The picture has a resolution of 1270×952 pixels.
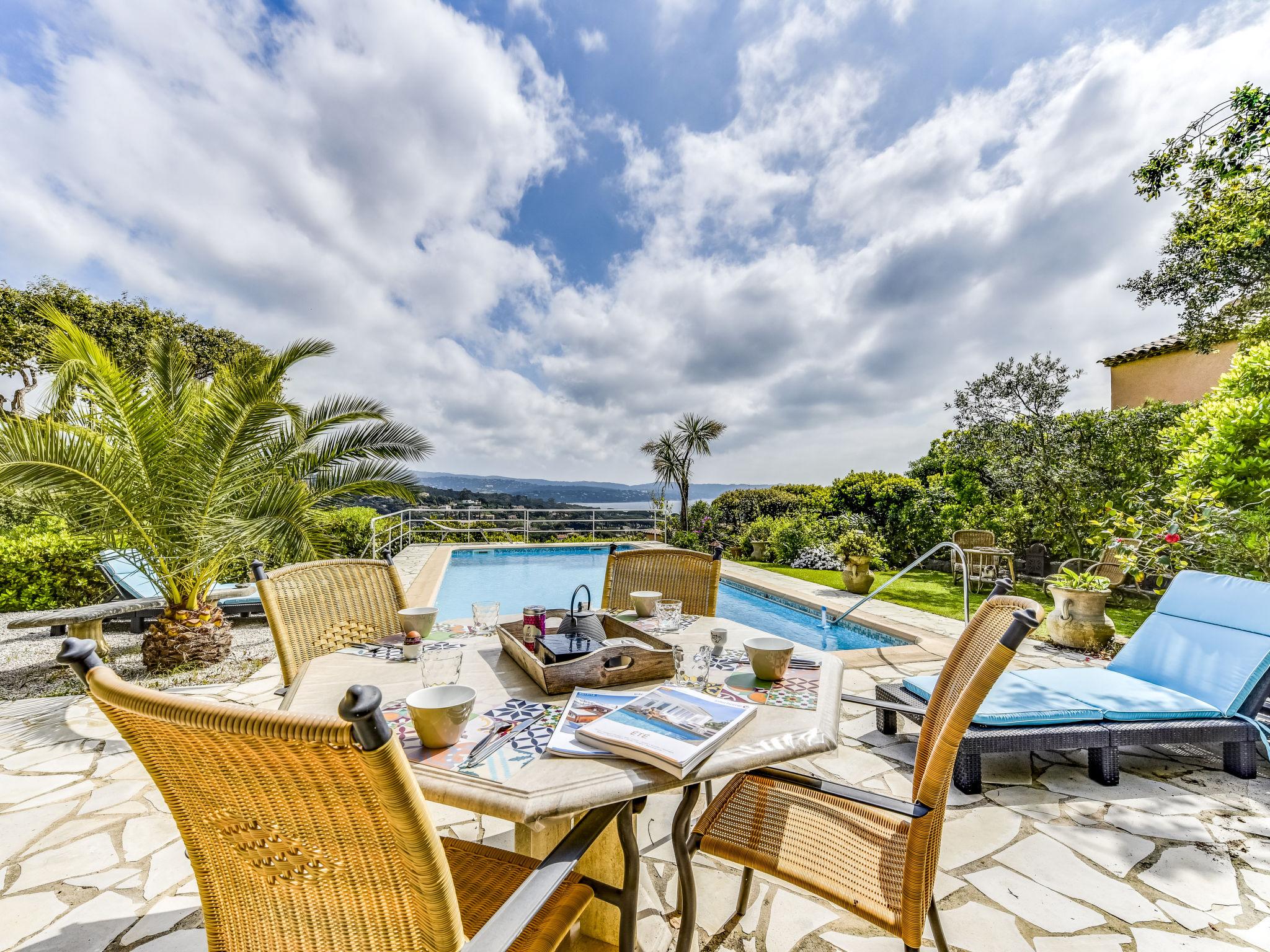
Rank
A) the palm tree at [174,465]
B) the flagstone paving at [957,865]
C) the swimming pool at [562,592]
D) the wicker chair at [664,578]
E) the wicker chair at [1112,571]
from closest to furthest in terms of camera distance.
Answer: the flagstone paving at [957,865] < the wicker chair at [664,578] < the palm tree at [174,465] < the swimming pool at [562,592] < the wicker chair at [1112,571]

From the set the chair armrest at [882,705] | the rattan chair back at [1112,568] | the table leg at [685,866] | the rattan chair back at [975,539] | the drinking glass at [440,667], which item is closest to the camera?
the table leg at [685,866]

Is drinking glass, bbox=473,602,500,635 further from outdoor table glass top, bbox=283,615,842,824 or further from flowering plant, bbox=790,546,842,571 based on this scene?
flowering plant, bbox=790,546,842,571

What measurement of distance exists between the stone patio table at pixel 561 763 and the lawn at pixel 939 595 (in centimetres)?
510

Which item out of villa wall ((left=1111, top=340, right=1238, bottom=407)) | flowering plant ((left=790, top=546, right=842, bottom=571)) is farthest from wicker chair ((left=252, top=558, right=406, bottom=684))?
villa wall ((left=1111, top=340, right=1238, bottom=407))

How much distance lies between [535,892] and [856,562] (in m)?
6.97

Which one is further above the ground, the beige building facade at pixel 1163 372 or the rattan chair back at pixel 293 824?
the beige building facade at pixel 1163 372

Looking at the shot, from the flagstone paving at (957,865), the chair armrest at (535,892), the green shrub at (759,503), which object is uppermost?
the green shrub at (759,503)

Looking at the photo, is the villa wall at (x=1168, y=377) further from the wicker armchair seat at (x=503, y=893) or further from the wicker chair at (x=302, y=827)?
the wicker chair at (x=302, y=827)

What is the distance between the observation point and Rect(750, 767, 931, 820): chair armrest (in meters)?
1.08

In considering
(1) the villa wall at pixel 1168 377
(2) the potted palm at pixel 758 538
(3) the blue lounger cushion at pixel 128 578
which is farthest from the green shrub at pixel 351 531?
(1) the villa wall at pixel 1168 377

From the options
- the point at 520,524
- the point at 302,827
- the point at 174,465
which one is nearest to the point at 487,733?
the point at 302,827

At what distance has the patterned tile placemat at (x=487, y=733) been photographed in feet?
3.19

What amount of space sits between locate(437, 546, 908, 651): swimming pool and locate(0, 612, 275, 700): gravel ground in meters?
1.69

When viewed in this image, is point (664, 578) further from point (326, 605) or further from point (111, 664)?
point (111, 664)
